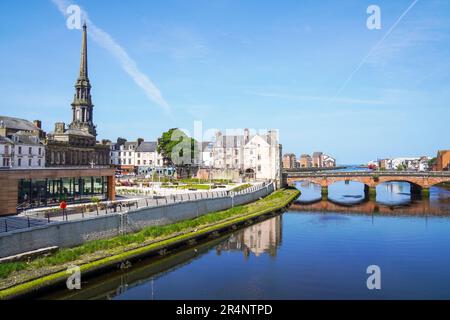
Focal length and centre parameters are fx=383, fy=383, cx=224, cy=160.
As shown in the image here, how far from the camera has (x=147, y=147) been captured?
12769 cm

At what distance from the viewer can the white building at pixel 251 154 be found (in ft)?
326

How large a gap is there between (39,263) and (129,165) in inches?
4150

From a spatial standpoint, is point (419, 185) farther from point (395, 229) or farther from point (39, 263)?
point (39, 263)

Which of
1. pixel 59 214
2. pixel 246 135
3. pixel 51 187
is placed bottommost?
pixel 59 214

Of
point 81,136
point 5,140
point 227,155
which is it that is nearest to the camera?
point 5,140

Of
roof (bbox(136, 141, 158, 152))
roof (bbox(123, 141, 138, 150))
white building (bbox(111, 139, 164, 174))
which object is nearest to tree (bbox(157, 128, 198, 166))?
white building (bbox(111, 139, 164, 174))

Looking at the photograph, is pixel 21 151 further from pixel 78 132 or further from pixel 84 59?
pixel 84 59

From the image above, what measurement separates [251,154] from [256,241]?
65.3m

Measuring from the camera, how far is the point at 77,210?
107 ft

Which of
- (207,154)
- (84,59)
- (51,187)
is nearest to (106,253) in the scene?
(51,187)

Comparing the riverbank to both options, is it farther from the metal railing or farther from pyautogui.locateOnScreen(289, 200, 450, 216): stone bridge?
pyautogui.locateOnScreen(289, 200, 450, 216): stone bridge

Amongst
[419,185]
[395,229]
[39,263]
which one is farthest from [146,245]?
[419,185]

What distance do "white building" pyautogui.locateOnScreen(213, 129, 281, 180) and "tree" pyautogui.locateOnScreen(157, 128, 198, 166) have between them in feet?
38.4

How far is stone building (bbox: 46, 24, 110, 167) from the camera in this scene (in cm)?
9048
